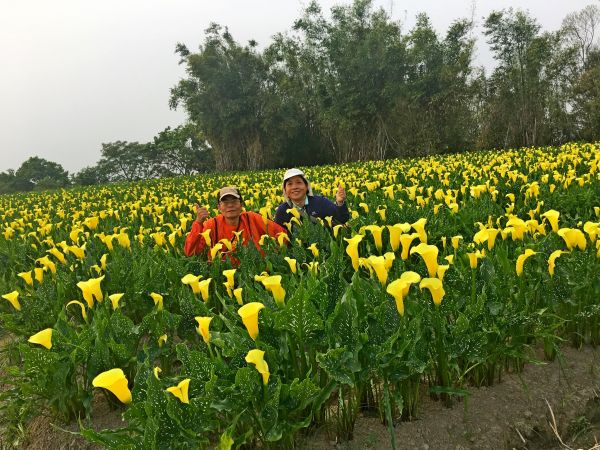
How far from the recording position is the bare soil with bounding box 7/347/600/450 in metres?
2.18

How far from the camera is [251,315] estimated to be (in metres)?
2.03

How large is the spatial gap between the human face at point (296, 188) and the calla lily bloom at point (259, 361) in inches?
131

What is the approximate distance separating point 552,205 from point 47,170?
78.4 meters

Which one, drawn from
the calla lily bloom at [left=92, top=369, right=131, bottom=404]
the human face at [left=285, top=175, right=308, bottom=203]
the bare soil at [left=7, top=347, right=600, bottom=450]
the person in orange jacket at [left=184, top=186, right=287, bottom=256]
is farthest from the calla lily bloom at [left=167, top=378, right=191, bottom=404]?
the human face at [left=285, top=175, right=308, bottom=203]

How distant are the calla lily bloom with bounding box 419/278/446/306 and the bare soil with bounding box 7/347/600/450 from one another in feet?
1.70

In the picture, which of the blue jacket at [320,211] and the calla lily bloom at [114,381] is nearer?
the calla lily bloom at [114,381]

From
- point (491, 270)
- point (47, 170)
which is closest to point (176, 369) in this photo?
point (491, 270)

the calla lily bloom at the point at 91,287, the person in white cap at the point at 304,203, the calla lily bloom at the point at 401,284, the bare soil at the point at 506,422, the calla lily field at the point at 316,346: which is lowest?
the bare soil at the point at 506,422

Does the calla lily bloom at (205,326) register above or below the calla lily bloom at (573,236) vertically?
below

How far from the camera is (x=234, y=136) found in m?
40.2

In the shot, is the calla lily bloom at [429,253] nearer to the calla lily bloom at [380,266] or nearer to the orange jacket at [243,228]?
the calla lily bloom at [380,266]

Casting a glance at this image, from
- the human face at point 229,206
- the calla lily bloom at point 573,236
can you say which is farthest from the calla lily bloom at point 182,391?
the human face at point 229,206

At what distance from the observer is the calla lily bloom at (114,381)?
5.55 feet

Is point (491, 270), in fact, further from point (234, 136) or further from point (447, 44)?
point (234, 136)
